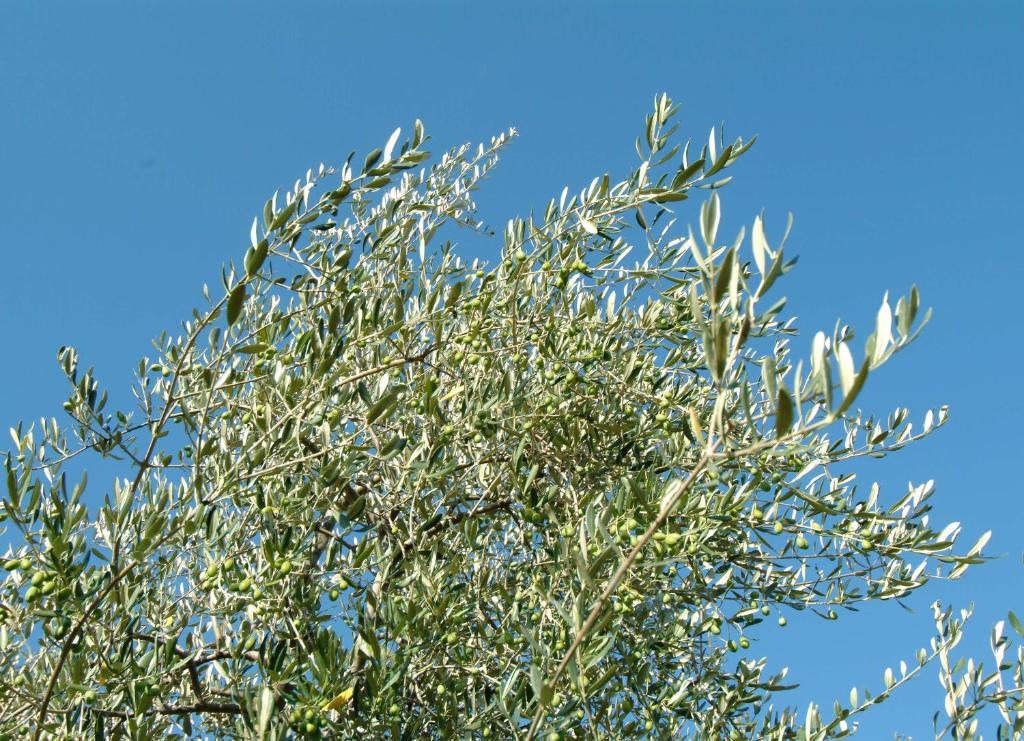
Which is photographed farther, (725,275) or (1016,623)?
(1016,623)

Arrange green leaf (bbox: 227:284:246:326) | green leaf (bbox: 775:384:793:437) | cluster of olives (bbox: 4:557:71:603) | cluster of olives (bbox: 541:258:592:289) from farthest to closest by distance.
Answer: cluster of olives (bbox: 541:258:592:289) < green leaf (bbox: 227:284:246:326) < cluster of olives (bbox: 4:557:71:603) < green leaf (bbox: 775:384:793:437)

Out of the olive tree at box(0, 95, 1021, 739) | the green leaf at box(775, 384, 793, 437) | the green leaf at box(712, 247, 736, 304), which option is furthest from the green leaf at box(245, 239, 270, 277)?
the green leaf at box(775, 384, 793, 437)

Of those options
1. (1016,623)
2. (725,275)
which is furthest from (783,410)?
(1016,623)

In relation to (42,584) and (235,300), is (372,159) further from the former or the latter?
(42,584)

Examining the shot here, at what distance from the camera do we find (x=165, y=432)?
3.94 metres

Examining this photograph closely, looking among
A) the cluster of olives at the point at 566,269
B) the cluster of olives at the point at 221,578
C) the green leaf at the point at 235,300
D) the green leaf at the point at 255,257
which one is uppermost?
the cluster of olives at the point at 566,269

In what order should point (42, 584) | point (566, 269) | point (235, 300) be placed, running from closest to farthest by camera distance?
point (42, 584) → point (235, 300) → point (566, 269)

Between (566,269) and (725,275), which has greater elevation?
(566,269)

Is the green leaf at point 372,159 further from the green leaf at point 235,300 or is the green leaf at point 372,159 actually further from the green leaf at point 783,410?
the green leaf at point 783,410

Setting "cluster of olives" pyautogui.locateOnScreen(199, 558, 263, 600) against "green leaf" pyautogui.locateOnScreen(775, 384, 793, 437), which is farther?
"cluster of olives" pyautogui.locateOnScreen(199, 558, 263, 600)

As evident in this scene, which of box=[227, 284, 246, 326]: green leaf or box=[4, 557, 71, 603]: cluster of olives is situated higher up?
box=[227, 284, 246, 326]: green leaf

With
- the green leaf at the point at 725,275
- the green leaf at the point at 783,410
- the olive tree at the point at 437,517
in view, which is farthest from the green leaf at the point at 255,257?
the green leaf at the point at 783,410

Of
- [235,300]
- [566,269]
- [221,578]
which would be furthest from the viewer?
[566,269]

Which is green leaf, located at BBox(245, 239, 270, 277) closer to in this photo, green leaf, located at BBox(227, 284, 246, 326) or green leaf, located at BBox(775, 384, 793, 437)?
green leaf, located at BBox(227, 284, 246, 326)
